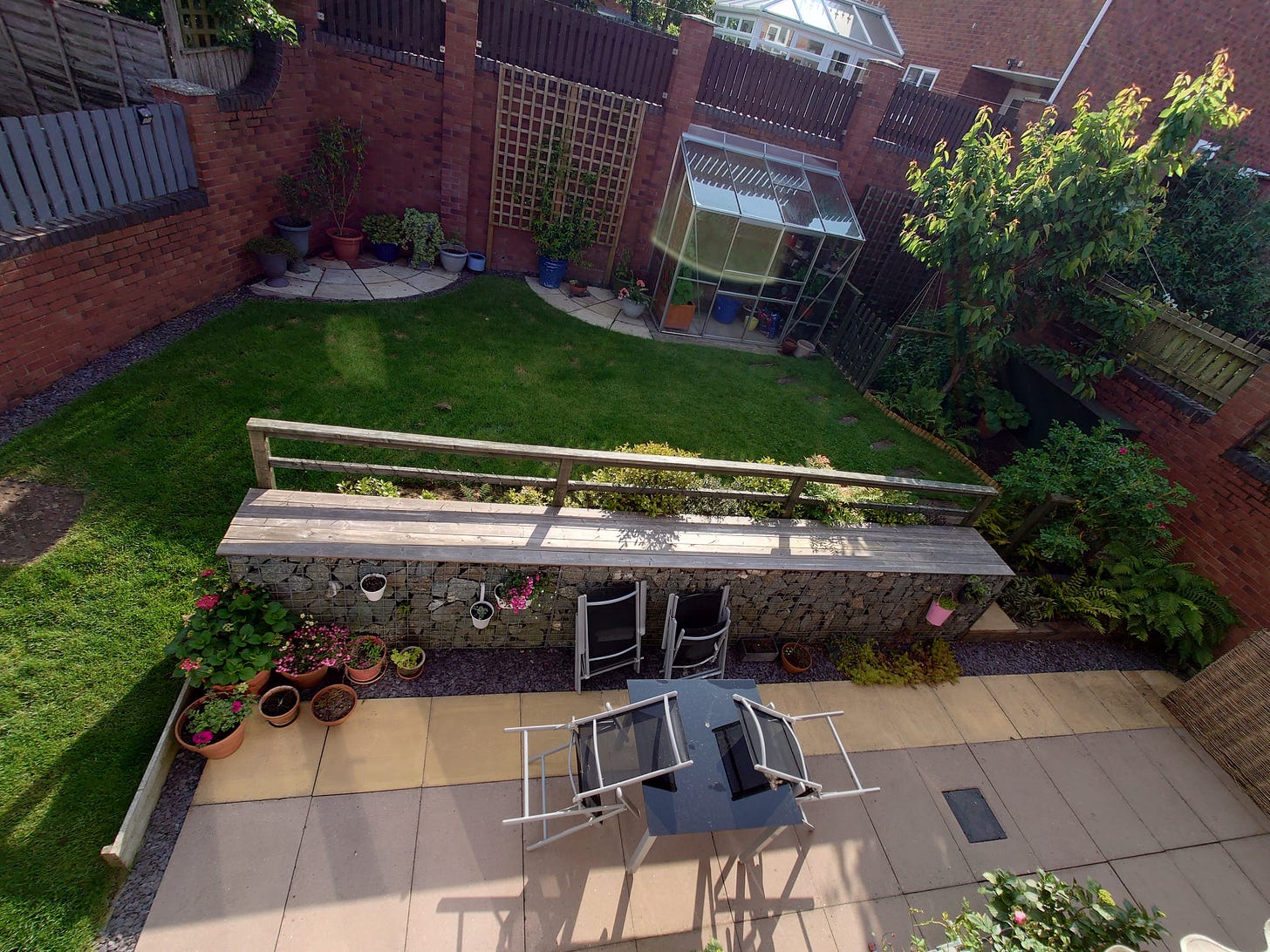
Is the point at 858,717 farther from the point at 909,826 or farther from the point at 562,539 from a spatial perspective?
the point at 562,539

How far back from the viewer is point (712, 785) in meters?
3.38

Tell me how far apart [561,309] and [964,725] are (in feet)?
25.2

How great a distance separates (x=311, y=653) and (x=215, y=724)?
639 mm

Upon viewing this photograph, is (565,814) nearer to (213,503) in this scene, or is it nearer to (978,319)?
(213,503)

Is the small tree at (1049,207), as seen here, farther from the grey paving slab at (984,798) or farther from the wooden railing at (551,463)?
the grey paving slab at (984,798)

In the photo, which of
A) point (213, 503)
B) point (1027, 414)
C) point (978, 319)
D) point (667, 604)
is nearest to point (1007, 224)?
point (978, 319)

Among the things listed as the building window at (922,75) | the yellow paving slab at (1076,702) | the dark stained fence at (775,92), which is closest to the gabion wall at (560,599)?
the yellow paving slab at (1076,702)

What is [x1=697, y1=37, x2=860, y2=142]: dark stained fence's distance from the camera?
9.33 m

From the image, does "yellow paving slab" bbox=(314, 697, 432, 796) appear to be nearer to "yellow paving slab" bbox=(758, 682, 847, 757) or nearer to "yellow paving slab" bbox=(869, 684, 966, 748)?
"yellow paving slab" bbox=(758, 682, 847, 757)

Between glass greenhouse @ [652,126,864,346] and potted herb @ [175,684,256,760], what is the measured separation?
25.6 feet

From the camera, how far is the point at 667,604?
182 inches

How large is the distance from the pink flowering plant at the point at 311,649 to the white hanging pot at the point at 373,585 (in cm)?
41

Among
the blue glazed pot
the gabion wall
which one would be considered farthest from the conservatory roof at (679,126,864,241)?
the gabion wall

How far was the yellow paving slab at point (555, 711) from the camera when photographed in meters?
4.09
